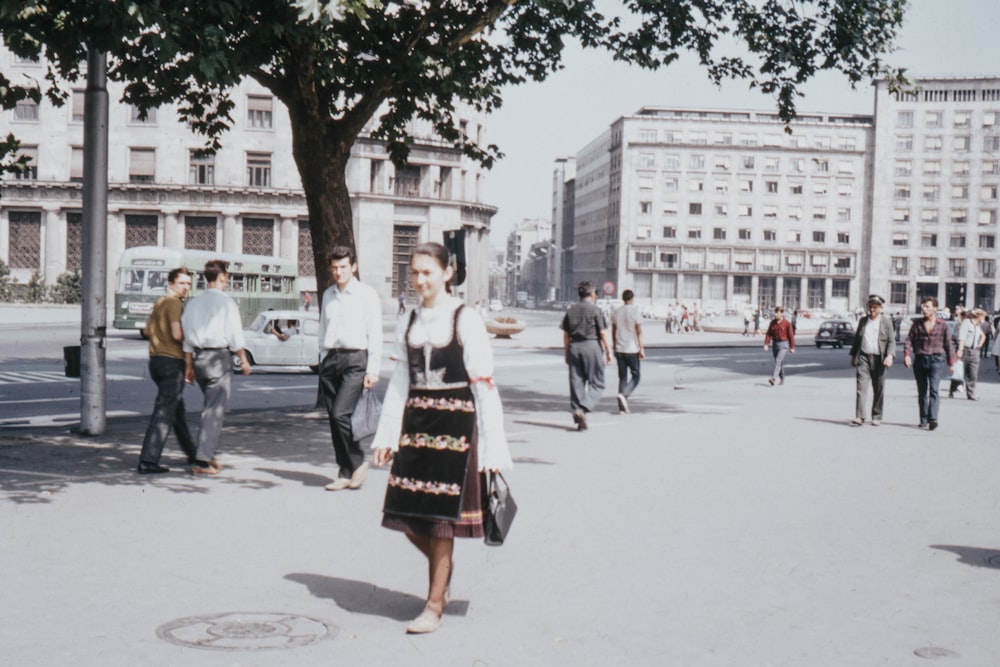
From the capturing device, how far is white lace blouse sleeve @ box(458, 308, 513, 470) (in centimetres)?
504

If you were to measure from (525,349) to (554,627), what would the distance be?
32.2 m

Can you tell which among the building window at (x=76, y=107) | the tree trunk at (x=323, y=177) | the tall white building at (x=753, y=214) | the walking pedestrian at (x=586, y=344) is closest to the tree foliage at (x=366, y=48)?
the tree trunk at (x=323, y=177)

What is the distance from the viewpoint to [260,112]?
59.3 meters

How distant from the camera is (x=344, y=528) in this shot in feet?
23.9

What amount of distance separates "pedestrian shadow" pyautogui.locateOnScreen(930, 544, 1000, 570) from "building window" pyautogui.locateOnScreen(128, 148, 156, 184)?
56699mm

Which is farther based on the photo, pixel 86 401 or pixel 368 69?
pixel 368 69

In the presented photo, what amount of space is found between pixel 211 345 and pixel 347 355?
4.17ft

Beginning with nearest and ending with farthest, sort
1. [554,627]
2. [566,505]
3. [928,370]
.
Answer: [554,627], [566,505], [928,370]

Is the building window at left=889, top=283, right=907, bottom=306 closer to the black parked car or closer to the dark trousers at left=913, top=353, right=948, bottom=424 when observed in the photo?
the black parked car

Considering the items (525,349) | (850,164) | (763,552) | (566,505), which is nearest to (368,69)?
(566,505)

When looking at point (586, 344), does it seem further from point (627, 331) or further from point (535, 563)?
point (535, 563)

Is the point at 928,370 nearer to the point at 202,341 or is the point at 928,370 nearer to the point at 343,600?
the point at 202,341

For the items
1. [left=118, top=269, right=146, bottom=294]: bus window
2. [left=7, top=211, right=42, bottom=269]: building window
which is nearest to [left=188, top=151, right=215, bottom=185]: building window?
[left=7, top=211, right=42, bottom=269]: building window

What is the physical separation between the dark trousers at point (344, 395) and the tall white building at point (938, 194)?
111 meters
